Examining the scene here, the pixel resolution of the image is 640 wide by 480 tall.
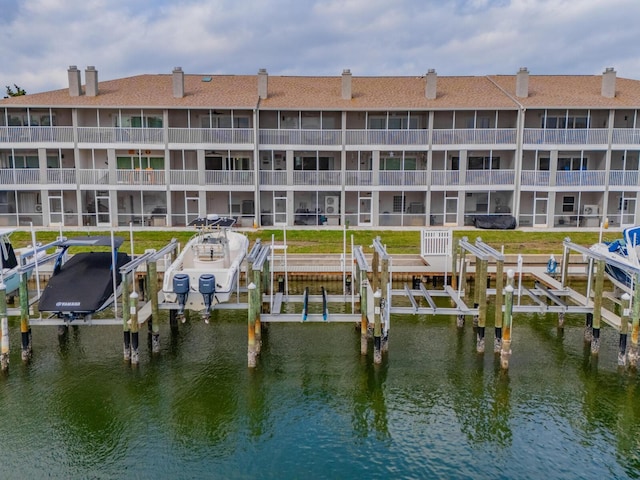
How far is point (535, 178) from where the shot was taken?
3681cm

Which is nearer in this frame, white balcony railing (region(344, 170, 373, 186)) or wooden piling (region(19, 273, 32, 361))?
wooden piling (region(19, 273, 32, 361))

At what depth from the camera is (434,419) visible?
14.3m

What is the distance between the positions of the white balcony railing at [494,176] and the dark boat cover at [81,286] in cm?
2498

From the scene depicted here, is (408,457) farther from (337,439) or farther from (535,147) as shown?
(535,147)

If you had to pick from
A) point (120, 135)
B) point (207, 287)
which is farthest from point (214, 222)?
point (120, 135)

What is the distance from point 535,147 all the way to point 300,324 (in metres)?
23.1

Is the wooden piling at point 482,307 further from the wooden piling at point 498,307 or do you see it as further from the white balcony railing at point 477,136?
the white balcony railing at point 477,136

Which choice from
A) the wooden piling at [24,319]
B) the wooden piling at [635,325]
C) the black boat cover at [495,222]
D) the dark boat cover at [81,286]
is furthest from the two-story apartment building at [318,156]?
the wooden piling at [635,325]

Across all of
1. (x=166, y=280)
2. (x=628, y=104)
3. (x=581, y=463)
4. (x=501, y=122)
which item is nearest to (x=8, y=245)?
(x=166, y=280)

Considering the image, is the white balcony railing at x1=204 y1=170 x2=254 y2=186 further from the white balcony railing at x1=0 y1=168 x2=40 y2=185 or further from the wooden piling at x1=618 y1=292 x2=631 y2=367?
the wooden piling at x1=618 y1=292 x2=631 y2=367

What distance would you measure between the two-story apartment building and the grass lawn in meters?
2.61

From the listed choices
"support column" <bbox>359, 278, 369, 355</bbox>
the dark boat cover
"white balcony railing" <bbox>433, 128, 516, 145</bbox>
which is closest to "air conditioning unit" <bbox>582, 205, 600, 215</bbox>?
"white balcony railing" <bbox>433, 128, 516, 145</bbox>

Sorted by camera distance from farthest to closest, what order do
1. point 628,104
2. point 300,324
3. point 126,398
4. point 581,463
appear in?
1. point 628,104
2. point 300,324
3. point 126,398
4. point 581,463

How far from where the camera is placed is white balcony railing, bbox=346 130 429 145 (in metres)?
37.2
